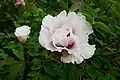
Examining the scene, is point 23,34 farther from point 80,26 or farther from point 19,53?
point 80,26

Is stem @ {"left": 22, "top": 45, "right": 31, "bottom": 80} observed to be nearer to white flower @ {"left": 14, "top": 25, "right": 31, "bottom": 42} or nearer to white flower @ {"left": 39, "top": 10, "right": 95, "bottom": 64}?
white flower @ {"left": 14, "top": 25, "right": 31, "bottom": 42}

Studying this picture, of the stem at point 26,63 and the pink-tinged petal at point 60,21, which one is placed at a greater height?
the pink-tinged petal at point 60,21

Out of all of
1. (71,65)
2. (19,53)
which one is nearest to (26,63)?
(19,53)

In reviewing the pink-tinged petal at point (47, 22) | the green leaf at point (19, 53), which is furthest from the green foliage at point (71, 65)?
the pink-tinged petal at point (47, 22)

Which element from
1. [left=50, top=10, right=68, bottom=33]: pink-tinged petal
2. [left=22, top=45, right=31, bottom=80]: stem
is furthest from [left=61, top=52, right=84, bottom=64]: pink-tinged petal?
[left=22, top=45, right=31, bottom=80]: stem

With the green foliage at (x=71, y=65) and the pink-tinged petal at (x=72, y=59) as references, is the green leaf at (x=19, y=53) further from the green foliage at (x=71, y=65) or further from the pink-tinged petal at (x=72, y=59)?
the pink-tinged petal at (x=72, y=59)

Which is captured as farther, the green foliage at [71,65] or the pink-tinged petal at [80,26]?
the green foliage at [71,65]

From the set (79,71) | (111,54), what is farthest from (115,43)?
(79,71)

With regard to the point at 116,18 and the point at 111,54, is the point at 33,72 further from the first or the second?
the point at 116,18
